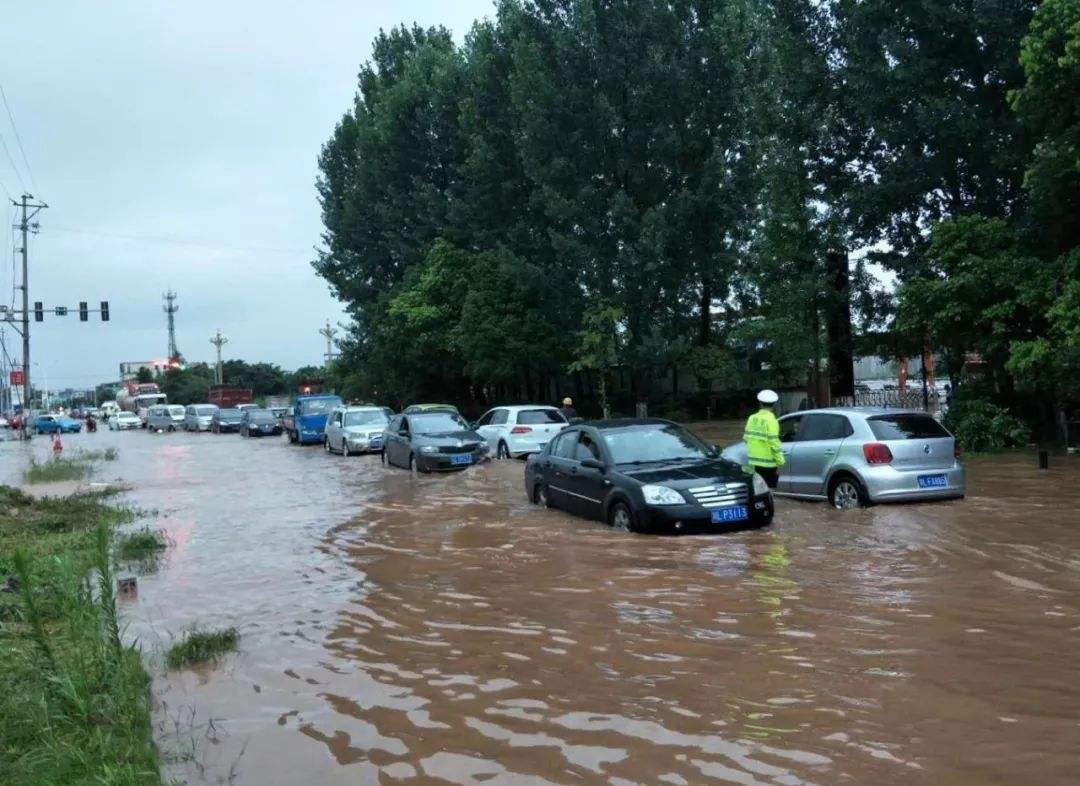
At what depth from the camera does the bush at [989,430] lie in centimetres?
2067

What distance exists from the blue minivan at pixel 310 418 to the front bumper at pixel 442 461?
51.2 ft

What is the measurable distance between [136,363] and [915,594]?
175218mm

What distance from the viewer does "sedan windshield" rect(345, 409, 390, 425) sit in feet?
95.7

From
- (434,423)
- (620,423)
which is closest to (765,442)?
(620,423)

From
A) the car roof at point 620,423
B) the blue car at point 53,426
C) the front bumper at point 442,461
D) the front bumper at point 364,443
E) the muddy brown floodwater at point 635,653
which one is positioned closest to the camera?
the muddy brown floodwater at point 635,653

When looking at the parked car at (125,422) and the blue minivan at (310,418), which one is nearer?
the blue minivan at (310,418)

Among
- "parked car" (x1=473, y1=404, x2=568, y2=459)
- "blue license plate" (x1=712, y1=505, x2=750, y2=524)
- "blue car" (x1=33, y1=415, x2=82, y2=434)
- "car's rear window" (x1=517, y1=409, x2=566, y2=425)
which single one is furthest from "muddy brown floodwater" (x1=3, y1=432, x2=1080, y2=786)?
"blue car" (x1=33, y1=415, x2=82, y2=434)

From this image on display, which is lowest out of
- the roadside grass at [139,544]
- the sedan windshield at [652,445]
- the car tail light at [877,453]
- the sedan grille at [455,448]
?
the roadside grass at [139,544]

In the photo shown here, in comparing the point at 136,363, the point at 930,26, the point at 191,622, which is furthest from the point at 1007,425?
the point at 136,363

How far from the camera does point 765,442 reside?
37.2ft

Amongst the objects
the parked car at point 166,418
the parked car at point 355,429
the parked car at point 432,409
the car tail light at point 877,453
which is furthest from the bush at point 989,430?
the parked car at point 166,418

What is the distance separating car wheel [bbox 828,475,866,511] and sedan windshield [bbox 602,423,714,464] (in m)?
1.79

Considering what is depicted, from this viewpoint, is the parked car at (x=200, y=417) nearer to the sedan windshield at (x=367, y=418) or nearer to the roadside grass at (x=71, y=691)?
the sedan windshield at (x=367, y=418)

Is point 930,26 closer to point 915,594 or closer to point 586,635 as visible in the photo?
point 915,594
